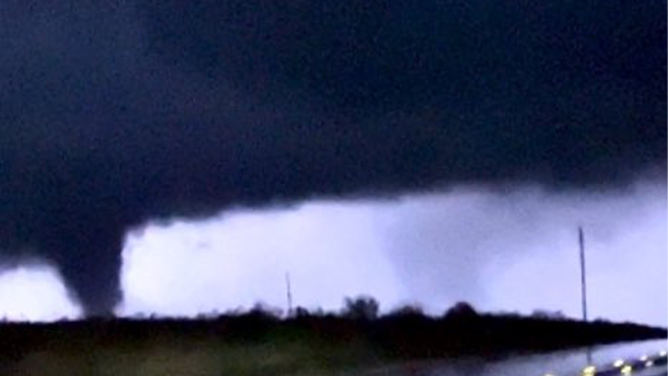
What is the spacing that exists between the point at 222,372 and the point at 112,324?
12979mm

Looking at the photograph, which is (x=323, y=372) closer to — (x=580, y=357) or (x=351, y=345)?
(x=580, y=357)

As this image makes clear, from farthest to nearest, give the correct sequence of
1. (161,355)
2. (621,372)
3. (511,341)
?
(511,341)
(161,355)
(621,372)

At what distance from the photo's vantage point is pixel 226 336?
6494cm

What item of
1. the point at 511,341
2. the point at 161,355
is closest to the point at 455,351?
the point at 511,341

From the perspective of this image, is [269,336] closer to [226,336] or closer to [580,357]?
[226,336]

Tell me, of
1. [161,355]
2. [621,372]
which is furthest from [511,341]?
[621,372]

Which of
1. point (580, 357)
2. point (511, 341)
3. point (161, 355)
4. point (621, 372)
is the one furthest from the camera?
point (511, 341)

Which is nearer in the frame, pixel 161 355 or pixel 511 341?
pixel 161 355

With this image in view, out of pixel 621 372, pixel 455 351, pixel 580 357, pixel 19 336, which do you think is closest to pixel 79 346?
pixel 19 336

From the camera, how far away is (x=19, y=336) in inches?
2601

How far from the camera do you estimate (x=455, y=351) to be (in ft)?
204

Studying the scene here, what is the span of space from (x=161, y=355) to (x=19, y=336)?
6.71m

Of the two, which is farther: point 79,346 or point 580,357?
point 79,346

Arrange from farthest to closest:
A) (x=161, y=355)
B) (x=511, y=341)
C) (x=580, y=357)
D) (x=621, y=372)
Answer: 1. (x=511, y=341)
2. (x=161, y=355)
3. (x=580, y=357)
4. (x=621, y=372)
